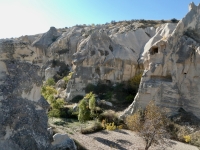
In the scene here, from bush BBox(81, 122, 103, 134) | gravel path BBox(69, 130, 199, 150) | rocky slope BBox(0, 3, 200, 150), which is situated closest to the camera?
rocky slope BBox(0, 3, 200, 150)

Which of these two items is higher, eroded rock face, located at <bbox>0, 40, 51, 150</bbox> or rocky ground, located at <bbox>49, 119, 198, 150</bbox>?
eroded rock face, located at <bbox>0, 40, 51, 150</bbox>

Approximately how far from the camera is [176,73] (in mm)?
20031

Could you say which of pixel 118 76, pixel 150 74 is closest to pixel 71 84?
pixel 118 76

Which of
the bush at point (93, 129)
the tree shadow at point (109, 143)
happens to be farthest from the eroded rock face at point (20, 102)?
the bush at point (93, 129)

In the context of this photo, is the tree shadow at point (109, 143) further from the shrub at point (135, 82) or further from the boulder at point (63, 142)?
the shrub at point (135, 82)

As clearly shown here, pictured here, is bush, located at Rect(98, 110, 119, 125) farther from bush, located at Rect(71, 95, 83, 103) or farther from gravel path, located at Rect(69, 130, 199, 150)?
bush, located at Rect(71, 95, 83, 103)

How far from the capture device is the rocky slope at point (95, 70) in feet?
26.2

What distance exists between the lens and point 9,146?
7.38 meters

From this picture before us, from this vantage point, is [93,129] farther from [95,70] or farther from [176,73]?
[95,70]

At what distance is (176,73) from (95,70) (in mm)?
13116

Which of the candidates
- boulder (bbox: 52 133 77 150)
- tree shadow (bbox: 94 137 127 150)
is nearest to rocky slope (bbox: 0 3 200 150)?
boulder (bbox: 52 133 77 150)

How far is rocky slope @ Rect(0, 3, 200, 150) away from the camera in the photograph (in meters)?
7.99

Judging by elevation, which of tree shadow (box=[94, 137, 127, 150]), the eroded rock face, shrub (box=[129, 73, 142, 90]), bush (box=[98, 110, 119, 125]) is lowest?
tree shadow (box=[94, 137, 127, 150])

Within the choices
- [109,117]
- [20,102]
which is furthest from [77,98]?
[20,102]
